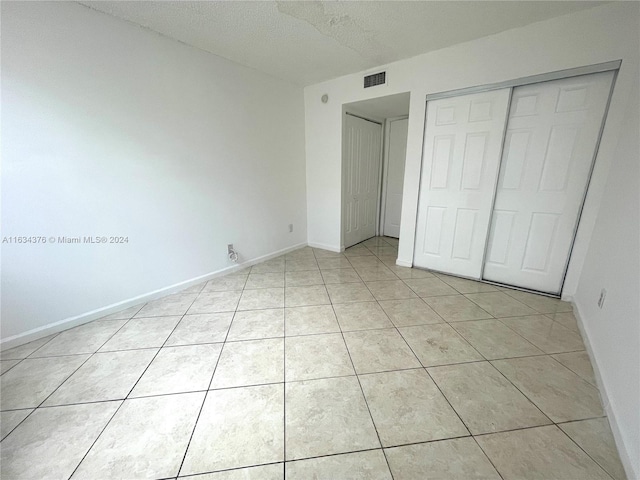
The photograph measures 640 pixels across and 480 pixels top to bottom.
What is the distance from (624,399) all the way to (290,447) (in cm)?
159

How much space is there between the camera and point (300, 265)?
11.1ft

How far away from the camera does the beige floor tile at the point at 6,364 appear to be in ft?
5.16

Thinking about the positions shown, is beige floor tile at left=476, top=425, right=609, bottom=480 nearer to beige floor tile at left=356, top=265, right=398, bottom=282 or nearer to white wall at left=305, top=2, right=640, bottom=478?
white wall at left=305, top=2, right=640, bottom=478

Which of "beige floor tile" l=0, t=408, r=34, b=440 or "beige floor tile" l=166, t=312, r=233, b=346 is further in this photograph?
"beige floor tile" l=166, t=312, r=233, b=346

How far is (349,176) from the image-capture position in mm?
3824

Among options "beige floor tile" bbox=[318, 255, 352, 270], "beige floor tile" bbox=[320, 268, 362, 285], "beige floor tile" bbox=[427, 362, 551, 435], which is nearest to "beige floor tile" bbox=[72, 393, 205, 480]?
"beige floor tile" bbox=[427, 362, 551, 435]

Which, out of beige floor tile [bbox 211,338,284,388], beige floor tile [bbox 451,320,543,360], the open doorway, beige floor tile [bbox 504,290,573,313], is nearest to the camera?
beige floor tile [bbox 211,338,284,388]

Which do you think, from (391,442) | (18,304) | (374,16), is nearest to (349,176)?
(374,16)

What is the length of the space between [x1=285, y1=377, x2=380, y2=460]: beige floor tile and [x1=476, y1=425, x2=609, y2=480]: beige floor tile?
526 millimetres

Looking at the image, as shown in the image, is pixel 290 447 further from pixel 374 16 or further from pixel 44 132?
pixel 374 16

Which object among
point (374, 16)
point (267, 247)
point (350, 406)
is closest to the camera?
point (350, 406)

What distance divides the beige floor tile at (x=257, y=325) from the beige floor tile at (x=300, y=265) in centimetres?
100

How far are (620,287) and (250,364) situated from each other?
7.57ft

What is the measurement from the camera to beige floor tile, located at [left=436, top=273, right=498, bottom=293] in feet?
8.55
